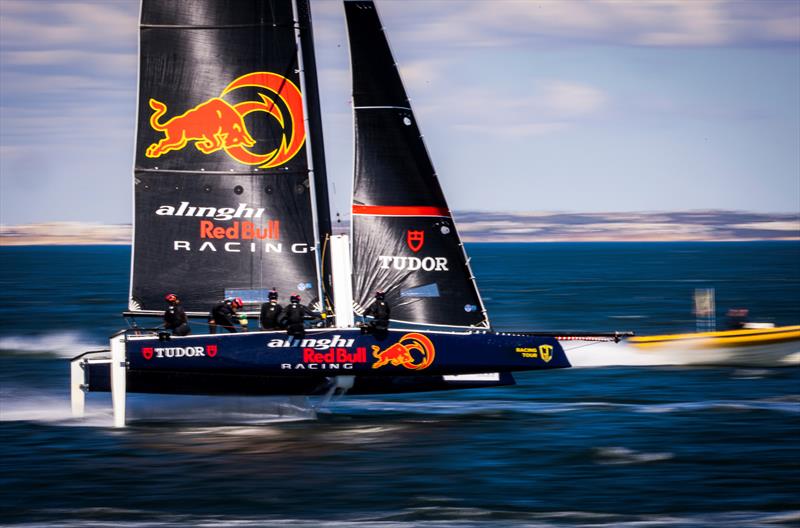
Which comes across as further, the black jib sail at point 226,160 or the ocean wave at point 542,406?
the ocean wave at point 542,406

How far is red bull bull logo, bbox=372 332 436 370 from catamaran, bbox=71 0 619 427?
0.40 meters

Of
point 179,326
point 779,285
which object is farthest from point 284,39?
point 779,285

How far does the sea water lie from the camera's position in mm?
17375

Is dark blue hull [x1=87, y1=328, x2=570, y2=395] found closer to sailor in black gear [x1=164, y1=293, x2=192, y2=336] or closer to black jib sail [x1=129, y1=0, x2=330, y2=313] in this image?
sailor in black gear [x1=164, y1=293, x2=192, y2=336]

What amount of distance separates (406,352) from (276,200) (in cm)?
379

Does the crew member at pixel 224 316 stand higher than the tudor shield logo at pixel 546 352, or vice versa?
the crew member at pixel 224 316

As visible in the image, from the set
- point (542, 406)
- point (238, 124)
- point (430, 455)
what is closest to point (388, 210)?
point (238, 124)

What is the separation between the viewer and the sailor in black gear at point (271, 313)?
22.8m

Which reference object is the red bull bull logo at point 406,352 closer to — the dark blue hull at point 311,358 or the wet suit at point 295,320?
the dark blue hull at point 311,358

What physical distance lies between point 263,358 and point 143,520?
5.72m

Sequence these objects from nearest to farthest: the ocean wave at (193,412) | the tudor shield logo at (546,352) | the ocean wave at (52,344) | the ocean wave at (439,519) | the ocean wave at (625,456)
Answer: the ocean wave at (439,519) < the ocean wave at (625,456) < the tudor shield logo at (546,352) < the ocean wave at (193,412) < the ocean wave at (52,344)

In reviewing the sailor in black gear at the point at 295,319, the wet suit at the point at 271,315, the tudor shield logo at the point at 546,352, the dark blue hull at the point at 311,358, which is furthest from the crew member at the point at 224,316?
the tudor shield logo at the point at 546,352

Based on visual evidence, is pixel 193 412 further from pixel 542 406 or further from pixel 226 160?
pixel 542 406

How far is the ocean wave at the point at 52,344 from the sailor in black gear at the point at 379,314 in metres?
18.5
